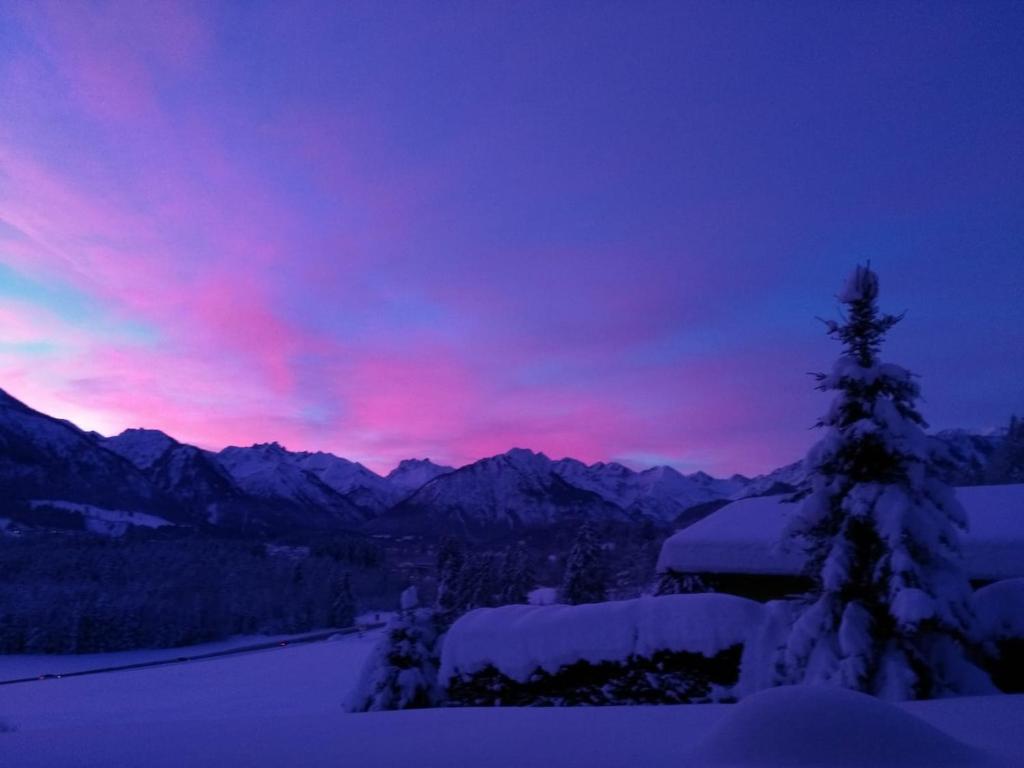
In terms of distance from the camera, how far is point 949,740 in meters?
3.63

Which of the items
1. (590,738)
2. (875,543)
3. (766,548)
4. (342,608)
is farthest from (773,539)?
(342,608)

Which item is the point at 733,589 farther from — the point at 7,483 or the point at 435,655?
the point at 7,483

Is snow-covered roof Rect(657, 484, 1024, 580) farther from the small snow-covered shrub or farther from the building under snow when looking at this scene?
the small snow-covered shrub

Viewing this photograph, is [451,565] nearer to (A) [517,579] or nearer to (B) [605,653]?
(A) [517,579]

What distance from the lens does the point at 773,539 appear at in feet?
44.1

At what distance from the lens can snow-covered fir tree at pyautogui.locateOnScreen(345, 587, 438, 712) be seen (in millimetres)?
12297

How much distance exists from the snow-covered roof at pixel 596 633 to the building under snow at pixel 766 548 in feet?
12.0

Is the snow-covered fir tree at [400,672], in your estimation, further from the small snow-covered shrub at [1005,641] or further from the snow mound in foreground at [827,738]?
the snow mound in foreground at [827,738]

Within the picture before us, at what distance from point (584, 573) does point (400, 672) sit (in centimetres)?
2174

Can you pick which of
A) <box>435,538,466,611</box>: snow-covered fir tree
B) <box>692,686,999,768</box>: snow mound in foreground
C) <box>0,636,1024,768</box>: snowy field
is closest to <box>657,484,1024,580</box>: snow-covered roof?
<box>0,636,1024,768</box>: snowy field

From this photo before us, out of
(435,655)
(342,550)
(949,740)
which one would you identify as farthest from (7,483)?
(949,740)

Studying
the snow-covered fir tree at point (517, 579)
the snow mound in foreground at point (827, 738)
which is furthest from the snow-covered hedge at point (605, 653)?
the snow-covered fir tree at point (517, 579)

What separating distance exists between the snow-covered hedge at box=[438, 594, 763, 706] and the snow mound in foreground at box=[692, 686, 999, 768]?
5.78 m

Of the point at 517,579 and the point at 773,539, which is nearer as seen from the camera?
the point at 773,539
